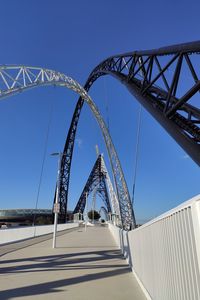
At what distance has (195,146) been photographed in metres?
11.8

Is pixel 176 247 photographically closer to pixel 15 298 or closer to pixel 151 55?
pixel 15 298

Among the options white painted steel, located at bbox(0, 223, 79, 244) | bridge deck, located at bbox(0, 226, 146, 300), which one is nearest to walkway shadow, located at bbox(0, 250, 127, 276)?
bridge deck, located at bbox(0, 226, 146, 300)

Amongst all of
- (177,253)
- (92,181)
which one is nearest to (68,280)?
(177,253)

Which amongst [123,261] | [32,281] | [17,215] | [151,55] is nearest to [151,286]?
[32,281]

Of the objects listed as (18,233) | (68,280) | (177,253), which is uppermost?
(18,233)

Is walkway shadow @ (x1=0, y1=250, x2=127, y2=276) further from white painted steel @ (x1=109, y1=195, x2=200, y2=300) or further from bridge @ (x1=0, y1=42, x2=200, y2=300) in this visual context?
white painted steel @ (x1=109, y1=195, x2=200, y2=300)

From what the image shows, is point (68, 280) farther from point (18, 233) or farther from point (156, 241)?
point (18, 233)

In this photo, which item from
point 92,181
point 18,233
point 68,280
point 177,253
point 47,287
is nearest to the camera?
point 177,253

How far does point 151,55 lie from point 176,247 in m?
12.9

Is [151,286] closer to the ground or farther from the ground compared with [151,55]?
closer to the ground

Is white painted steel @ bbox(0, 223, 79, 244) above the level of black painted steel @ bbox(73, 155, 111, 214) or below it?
below

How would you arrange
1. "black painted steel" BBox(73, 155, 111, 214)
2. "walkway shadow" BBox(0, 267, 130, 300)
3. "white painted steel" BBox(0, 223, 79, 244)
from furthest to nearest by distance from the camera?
1. "black painted steel" BBox(73, 155, 111, 214)
2. "white painted steel" BBox(0, 223, 79, 244)
3. "walkway shadow" BBox(0, 267, 130, 300)

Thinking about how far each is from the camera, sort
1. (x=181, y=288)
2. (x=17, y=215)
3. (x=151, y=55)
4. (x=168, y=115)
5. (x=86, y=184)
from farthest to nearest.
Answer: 1. (x=86, y=184)
2. (x=17, y=215)
3. (x=151, y=55)
4. (x=168, y=115)
5. (x=181, y=288)

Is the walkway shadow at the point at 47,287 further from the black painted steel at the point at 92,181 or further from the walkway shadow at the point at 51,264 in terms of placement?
the black painted steel at the point at 92,181
